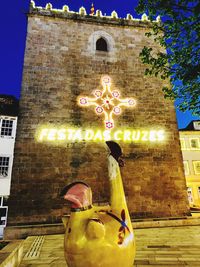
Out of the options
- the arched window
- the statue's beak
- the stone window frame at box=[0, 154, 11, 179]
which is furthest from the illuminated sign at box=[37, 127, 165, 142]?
the statue's beak

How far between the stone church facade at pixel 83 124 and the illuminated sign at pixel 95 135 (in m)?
0.05

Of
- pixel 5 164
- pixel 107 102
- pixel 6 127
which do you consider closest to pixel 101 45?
pixel 107 102

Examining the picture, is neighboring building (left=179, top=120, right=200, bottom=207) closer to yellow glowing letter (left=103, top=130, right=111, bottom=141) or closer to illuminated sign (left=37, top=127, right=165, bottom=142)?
illuminated sign (left=37, top=127, right=165, bottom=142)

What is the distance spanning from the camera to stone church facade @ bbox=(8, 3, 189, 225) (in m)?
7.77

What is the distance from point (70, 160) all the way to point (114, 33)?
7.77 metres

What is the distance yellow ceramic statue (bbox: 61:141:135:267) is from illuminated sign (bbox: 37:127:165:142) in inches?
252

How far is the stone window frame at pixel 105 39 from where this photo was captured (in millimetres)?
10199

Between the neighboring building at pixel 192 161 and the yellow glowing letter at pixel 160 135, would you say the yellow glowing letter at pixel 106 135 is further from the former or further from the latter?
the neighboring building at pixel 192 161

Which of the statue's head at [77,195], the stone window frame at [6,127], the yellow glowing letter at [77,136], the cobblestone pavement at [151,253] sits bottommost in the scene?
the cobblestone pavement at [151,253]

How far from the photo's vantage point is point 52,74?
9250 millimetres

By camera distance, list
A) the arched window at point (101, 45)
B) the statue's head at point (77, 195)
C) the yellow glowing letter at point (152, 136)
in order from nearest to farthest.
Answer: the statue's head at point (77, 195) < the yellow glowing letter at point (152, 136) < the arched window at point (101, 45)

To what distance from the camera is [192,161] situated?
19.9 m

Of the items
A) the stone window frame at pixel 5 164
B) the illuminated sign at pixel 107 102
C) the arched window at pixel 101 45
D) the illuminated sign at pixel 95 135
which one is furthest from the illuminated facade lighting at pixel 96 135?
the arched window at pixel 101 45

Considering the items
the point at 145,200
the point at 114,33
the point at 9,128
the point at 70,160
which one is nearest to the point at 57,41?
the point at 114,33
